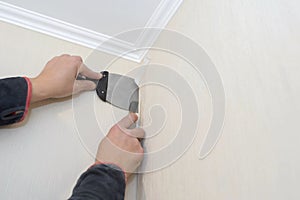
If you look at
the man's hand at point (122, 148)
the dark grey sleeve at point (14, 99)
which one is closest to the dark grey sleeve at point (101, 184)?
the man's hand at point (122, 148)

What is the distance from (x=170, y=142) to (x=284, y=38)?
37 centimetres

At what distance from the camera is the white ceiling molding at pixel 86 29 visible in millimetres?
874

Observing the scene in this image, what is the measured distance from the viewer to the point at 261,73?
448mm

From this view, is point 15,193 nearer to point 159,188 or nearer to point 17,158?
point 17,158

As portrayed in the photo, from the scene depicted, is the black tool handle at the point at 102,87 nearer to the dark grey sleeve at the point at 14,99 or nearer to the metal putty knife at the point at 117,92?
the metal putty knife at the point at 117,92

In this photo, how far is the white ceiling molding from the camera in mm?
874

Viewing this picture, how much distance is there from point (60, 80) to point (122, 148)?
10.3 inches

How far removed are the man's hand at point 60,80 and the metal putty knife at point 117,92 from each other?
0.15 ft

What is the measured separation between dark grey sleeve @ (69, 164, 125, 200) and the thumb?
287 millimetres

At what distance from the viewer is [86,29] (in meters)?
0.96

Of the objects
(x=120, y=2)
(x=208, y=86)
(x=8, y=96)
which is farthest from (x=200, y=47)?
(x=8, y=96)

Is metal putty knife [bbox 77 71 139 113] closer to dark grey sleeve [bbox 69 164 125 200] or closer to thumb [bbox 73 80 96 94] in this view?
thumb [bbox 73 80 96 94]

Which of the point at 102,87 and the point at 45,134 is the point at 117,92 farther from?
the point at 45,134

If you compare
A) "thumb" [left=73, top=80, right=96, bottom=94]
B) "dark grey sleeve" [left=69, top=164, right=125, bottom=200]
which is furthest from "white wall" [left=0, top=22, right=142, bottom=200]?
"dark grey sleeve" [left=69, top=164, right=125, bottom=200]
